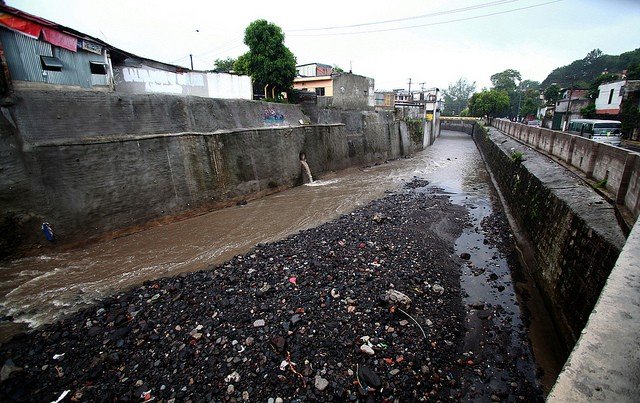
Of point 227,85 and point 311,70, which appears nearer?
point 227,85

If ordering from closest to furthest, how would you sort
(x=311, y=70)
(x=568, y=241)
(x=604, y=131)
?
(x=568, y=241) < (x=604, y=131) < (x=311, y=70)

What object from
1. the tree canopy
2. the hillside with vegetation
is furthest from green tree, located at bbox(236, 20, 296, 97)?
the hillside with vegetation

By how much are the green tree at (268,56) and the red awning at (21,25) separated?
1384 cm

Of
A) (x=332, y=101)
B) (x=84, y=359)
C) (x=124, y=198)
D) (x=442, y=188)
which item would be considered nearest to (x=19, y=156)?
(x=124, y=198)

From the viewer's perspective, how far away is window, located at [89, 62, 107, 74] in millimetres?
10598

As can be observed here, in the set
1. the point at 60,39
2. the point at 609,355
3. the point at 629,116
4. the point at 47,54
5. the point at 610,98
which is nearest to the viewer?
the point at 609,355

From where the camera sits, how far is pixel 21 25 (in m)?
7.93

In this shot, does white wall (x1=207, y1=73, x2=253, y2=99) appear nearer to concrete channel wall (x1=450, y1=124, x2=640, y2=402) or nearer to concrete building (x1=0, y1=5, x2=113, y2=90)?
concrete building (x1=0, y1=5, x2=113, y2=90)

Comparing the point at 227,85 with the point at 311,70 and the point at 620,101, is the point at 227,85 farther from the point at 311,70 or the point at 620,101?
the point at 620,101

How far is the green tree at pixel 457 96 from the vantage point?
88.8 m

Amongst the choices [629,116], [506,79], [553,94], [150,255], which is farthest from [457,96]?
[150,255]

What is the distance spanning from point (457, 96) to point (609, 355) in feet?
352

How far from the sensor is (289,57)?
21109mm

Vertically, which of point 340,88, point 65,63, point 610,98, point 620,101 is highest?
point 340,88
